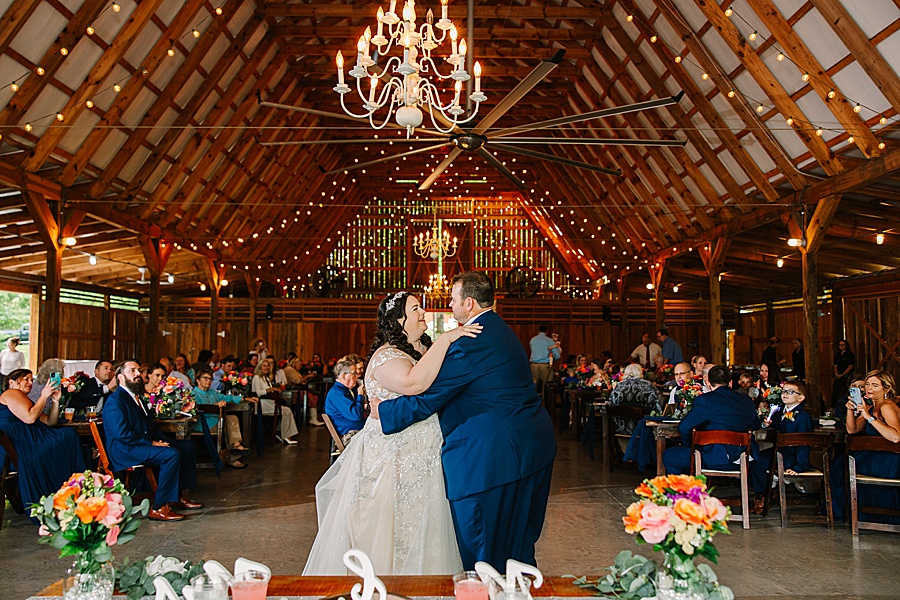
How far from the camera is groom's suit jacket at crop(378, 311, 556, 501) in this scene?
2734 millimetres

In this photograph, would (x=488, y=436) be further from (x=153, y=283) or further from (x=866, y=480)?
(x=153, y=283)

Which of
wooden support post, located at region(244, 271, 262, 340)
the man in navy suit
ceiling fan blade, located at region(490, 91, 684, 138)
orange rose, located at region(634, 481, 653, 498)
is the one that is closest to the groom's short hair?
orange rose, located at region(634, 481, 653, 498)

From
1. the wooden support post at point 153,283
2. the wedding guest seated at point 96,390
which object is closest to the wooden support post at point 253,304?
the wooden support post at point 153,283

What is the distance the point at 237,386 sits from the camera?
9.84 meters

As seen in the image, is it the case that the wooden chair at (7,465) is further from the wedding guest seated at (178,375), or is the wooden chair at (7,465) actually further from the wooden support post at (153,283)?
the wooden support post at (153,283)

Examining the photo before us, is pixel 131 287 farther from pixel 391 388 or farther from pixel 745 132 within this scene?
pixel 391 388

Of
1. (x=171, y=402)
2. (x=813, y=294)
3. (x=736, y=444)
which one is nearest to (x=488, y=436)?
(x=736, y=444)

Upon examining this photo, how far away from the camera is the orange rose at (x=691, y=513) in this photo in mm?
1547

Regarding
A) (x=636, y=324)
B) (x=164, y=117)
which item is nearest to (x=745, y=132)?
(x=164, y=117)

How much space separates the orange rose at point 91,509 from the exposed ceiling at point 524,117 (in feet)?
19.5

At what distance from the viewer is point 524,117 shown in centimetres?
1706

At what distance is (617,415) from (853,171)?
4.40 meters

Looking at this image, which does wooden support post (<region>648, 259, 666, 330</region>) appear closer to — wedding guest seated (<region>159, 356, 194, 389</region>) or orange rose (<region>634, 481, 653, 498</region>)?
wedding guest seated (<region>159, 356, 194, 389</region>)

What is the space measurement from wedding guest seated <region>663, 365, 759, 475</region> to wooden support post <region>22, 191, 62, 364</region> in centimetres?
785
